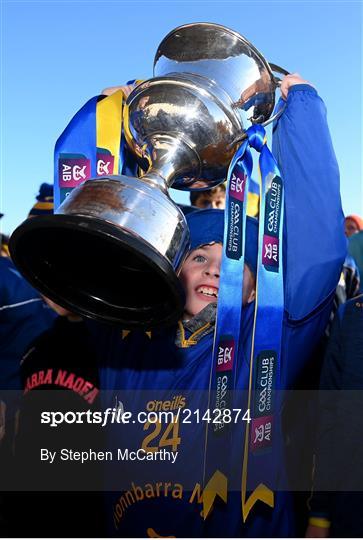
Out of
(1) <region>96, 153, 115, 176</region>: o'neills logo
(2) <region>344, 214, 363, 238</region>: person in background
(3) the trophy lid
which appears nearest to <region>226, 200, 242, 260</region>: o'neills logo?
(3) the trophy lid

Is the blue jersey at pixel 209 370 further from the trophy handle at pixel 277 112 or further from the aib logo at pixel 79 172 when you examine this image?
the aib logo at pixel 79 172

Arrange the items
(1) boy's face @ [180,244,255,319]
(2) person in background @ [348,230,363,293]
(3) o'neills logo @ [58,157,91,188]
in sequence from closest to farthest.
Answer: (3) o'neills logo @ [58,157,91,188] < (1) boy's face @ [180,244,255,319] < (2) person in background @ [348,230,363,293]

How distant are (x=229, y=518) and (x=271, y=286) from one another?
623 mm

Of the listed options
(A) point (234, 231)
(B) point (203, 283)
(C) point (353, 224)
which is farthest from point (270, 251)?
(C) point (353, 224)

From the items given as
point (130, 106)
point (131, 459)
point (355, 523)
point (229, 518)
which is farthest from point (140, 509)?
point (130, 106)

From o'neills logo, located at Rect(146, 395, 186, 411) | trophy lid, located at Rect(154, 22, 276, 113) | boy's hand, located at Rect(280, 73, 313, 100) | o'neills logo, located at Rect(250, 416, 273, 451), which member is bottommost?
o'neills logo, located at Rect(250, 416, 273, 451)

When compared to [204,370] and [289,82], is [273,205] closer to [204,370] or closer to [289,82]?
[289,82]

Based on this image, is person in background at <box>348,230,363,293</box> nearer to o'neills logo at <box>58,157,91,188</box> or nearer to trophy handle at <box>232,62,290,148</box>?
trophy handle at <box>232,62,290,148</box>

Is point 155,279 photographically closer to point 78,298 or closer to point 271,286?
point 78,298

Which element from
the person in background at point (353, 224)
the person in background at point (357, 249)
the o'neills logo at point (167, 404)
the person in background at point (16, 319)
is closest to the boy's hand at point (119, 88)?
the o'neills logo at point (167, 404)

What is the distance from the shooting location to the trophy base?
120cm

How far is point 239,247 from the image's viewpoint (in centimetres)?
155

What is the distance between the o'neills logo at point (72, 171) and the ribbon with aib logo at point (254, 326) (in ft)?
1.30

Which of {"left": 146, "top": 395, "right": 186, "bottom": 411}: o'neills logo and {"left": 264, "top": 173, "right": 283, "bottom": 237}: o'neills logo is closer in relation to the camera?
{"left": 264, "top": 173, "right": 283, "bottom": 237}: o'neills logo
